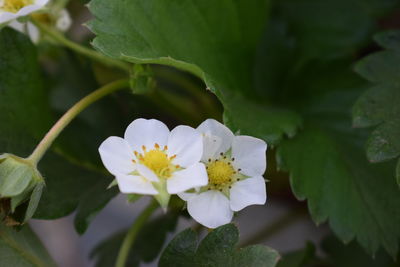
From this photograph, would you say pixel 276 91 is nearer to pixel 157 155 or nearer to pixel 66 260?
pixel 157 155

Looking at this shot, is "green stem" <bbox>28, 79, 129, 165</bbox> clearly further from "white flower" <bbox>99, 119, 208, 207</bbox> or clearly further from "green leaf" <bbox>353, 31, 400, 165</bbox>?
"green leaf" <bbox>353, 31, 400, 165</bbox>

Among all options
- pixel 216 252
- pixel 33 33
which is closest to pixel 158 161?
pixel 216 252

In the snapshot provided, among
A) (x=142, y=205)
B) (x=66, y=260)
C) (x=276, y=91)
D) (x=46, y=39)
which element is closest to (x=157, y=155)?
(x=46, y=39)

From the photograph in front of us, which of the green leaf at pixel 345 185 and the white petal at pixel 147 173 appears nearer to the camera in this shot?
the white petal at pixel 147 173

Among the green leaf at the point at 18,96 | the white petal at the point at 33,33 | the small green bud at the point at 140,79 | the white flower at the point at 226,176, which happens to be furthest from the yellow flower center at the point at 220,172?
the white petal at the point at 33,33

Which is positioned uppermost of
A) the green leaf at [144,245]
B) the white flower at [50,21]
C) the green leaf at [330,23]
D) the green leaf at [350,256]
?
the white flower at [50,21]

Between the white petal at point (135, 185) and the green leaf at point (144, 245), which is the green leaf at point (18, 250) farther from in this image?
the green leaf at point (144, 245)
